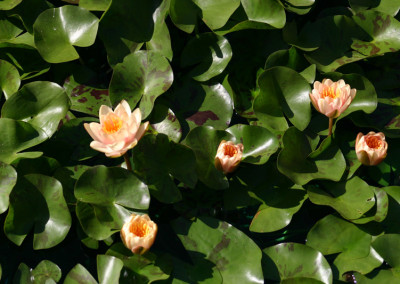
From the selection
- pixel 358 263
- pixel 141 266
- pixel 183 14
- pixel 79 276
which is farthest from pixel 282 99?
pixel 79 276

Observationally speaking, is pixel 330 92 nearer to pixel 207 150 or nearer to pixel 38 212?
pixel 207 150

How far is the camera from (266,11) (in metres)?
1.91

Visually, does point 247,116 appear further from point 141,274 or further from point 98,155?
point 141,274

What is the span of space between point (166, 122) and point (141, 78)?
159mm

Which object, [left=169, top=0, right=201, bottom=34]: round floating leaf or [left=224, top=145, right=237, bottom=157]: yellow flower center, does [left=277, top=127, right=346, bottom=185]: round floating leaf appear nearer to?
[left=224, top=145, right=237, bottom=157]: yellow flower center

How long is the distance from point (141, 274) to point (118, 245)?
102 mm

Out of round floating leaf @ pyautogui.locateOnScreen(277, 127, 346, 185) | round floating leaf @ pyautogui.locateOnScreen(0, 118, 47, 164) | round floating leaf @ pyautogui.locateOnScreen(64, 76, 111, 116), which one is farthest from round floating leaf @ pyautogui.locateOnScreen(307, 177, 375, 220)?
round floating leaf @ pyautogui.locateOnScreen(0, 118, 47, 164)

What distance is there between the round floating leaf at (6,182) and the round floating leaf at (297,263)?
2.31 ft

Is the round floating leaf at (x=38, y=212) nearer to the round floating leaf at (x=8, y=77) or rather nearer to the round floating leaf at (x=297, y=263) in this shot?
the round floating leaf at (x=8, y=77)

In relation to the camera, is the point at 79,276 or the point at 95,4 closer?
the point at 79,276

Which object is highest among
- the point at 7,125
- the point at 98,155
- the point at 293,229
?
the point at 7,125

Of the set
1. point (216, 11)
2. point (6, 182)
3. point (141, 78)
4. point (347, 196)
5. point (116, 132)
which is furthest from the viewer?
point (216, 11)

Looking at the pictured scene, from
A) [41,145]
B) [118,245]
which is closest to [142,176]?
[118,245]

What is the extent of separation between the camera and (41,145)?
1704 mm
